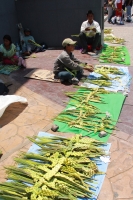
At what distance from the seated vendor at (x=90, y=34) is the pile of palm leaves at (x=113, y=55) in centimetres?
44

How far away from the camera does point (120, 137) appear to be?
3.60m

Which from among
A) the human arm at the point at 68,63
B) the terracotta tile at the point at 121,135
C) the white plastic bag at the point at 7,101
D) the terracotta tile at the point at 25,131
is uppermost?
the human arm at the point at 68,63

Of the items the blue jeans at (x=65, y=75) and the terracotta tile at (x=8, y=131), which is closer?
the terracotta tile at (x=8, y=131)

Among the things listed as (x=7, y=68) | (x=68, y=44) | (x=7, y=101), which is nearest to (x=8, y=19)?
(x=7, y=68)

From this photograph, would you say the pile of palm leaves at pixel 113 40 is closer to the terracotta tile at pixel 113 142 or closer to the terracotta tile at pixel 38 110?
the terracotta tile at pixel 38 110

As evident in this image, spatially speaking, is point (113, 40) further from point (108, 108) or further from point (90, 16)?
point (108, 108)

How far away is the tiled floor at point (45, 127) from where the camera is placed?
2.83m

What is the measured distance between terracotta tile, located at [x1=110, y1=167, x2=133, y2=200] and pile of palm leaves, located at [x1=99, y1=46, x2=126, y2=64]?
14.4 ft

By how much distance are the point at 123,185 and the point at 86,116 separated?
4.95 feet

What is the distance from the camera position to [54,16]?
825 cm

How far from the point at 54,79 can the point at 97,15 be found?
3.57m

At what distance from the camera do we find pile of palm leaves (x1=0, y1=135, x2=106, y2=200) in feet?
7.95

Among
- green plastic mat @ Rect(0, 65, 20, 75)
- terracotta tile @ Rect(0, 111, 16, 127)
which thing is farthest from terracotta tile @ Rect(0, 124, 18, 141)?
green plastic mat @ Rect(0, 65, 20, 75)

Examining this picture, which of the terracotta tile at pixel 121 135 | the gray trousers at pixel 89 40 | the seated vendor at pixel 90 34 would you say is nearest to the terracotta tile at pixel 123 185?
the terracotta tile at pixel 121 135
